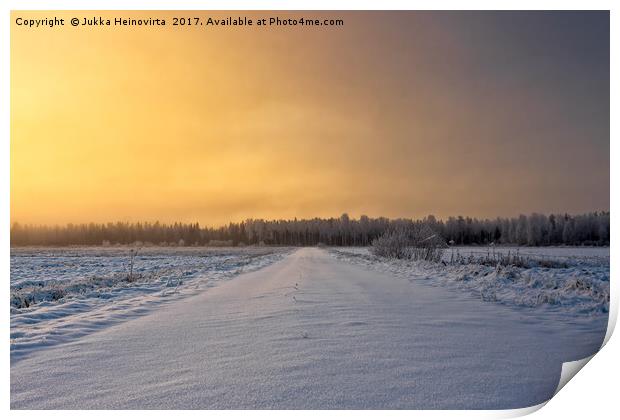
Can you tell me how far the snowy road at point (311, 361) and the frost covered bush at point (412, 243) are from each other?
2042 cm

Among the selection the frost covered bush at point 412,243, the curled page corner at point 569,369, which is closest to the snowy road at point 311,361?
the curled page corner at point 569,369

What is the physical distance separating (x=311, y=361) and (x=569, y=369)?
3.25 m

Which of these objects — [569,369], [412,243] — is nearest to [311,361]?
[569,369]

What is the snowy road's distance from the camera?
4969mm

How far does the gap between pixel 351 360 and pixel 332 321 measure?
2.71 meters

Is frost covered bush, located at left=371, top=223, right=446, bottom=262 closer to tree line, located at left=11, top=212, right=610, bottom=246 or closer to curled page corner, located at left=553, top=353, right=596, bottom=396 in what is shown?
tree line, located at left=11, top=212, right=610, bottom=246

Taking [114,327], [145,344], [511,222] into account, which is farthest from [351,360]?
[511,222]

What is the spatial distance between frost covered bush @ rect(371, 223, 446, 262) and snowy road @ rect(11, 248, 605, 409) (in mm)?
20417

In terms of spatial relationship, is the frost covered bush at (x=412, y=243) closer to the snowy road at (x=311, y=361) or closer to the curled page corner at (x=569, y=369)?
the snowy road at (x=311, y=361)

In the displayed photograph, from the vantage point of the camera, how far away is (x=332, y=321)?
346 inches

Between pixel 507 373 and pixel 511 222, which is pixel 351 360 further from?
pixel 511 222

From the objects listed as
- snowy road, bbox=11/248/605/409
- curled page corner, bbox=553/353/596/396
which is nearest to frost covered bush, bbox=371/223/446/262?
snowy road, bbox=11/248/605/409

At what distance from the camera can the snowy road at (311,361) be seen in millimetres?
4969
